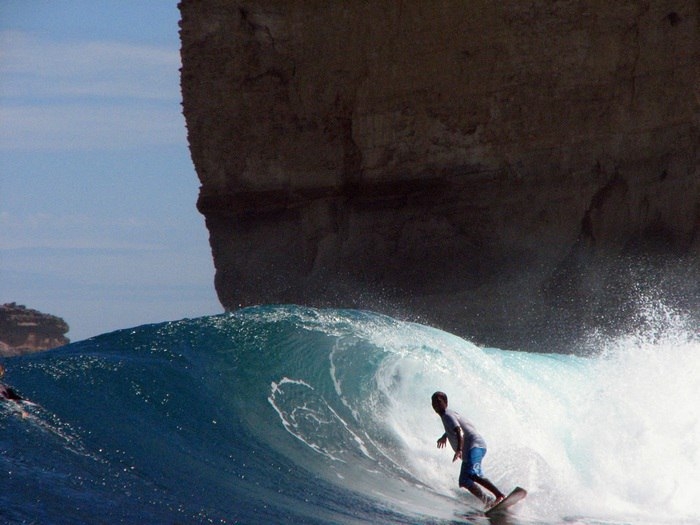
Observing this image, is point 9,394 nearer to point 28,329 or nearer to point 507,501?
point 507,501

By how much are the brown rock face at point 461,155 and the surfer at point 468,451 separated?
40.7ft

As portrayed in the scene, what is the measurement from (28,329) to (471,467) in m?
37.6

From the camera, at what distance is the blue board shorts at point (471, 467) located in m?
8.09

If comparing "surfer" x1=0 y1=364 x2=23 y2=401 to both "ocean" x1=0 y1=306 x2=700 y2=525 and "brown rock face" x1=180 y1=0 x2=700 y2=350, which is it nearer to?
"ocean" x1=0 y1=306 x2=700 y2=525

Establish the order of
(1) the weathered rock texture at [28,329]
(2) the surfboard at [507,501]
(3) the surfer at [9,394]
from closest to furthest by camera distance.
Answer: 1. (2) the surfboard at [507,501]
2. (3) the surfer at [9,394]
3. (1) the weathered rock texture at [28,329]

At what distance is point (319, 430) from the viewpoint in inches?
372

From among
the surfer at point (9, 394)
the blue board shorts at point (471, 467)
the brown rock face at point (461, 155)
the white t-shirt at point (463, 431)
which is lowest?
the surfer at point (9, 394)

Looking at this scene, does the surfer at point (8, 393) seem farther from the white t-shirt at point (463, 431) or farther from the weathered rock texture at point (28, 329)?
the weathered rock texture at point (28, 329)

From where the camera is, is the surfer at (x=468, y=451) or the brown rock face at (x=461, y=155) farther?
the brown rock face at (x=461, y=155)

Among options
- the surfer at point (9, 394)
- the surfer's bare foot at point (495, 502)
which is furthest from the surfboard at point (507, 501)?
the surfer at point (9, 394)

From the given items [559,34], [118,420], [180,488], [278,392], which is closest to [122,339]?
[278,392]

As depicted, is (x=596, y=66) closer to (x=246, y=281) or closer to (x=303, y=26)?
(x=303, y=26)

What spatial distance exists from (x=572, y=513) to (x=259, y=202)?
16.4 meters

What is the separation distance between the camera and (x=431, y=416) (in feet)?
32.3
